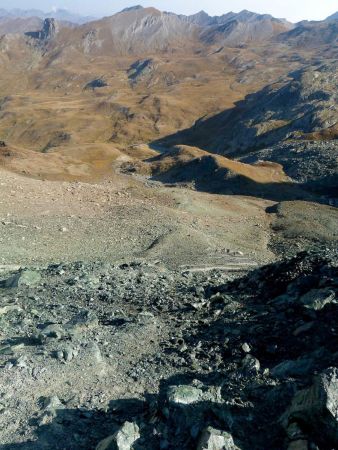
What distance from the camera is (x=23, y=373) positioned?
1198 cm

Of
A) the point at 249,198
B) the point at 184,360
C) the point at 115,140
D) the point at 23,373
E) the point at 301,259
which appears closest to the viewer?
the point at 23,373

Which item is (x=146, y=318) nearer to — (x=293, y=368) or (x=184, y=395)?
(x=293, y=368)

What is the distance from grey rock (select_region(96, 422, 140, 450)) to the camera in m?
9.23

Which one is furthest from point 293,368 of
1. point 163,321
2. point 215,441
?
point 163,321

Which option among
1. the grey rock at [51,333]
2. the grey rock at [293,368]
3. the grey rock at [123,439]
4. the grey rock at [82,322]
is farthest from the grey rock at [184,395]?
the grey rock at [82,322]

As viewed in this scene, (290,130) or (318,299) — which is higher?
Answer: (318,299)

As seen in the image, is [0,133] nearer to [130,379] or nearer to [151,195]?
[151,195]

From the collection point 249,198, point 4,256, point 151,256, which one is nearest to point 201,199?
point 249,198

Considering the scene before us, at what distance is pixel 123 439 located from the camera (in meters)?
9.33

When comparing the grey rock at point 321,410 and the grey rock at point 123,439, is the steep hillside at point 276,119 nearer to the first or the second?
the grey rock at point 321,410

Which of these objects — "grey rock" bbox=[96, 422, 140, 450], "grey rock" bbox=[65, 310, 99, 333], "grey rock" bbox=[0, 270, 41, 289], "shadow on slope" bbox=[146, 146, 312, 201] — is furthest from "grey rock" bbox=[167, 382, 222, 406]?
"shadow on slope" bbox=[146, 146, 312, 201]

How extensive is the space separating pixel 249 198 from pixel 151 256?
2606 cm

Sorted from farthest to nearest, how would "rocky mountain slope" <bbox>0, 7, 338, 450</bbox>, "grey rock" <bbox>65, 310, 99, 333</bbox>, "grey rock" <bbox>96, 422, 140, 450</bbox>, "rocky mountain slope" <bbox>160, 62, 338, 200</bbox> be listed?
1. "rocky mountain slope" <bbox>160, 62, 338, 200</bbox>
2. "grey rock" <bbox>65, 310, 99, 333</bbox>
3. "rocky mountain slope" <bbox>0, 7, 338, 450</bbox>
4. "grey rock" <bbox>96, 422, 140, 450</bbox>

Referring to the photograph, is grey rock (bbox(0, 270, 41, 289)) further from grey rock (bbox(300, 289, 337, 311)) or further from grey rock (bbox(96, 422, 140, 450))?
grey rock (bbox(96, 422, 140, 450))
